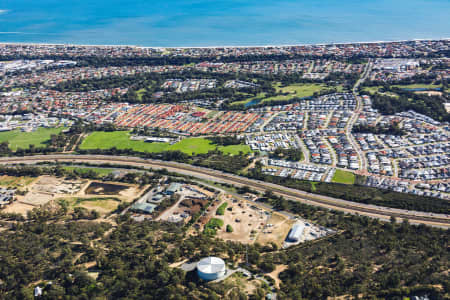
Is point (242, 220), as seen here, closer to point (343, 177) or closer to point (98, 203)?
point (343, 177)

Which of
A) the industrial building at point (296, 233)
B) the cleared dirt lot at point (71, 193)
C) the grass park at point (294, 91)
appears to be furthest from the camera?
the grass park at point (294, 91)

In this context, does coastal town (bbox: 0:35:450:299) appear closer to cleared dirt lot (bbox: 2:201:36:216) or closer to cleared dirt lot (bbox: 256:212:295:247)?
cleared dirt lot (bbox: 256:212:295:247)

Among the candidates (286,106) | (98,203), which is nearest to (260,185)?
(98,203)

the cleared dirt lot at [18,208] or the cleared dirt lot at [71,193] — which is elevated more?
the cleared dirt lot at [71,193]

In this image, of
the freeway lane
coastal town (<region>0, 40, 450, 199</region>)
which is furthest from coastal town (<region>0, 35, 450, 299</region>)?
coastal town (<region>0, 40, 450, 199</region>)

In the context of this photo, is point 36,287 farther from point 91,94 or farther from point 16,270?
point 91,94

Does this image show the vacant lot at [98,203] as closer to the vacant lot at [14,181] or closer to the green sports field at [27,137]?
the vacant lot at [14,181]

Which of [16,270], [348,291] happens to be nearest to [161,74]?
[16,270]

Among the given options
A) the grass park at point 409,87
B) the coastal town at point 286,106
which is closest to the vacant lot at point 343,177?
the coastal town at point 286,106
